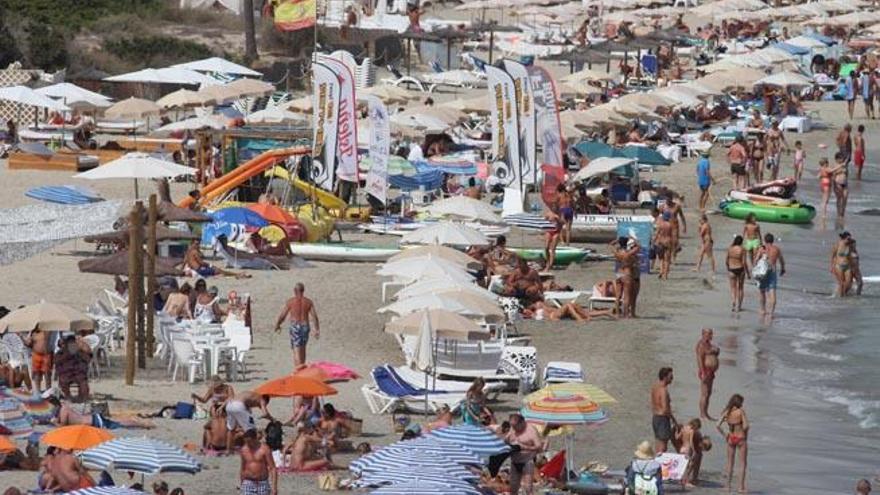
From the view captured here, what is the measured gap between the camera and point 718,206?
37.0 meters

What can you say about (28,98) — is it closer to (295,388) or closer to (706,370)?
(706,370)

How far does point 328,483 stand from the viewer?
18.0m

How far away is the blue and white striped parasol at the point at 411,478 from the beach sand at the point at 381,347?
1.89 m

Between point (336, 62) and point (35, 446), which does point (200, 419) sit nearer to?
point (35, 446)

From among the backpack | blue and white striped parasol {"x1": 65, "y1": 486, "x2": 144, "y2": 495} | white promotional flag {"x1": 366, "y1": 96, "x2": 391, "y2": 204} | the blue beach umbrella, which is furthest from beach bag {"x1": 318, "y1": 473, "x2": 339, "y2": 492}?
white promotional flag {"x1": 366, "y1": 96, "x2": 391, "y2": 204}

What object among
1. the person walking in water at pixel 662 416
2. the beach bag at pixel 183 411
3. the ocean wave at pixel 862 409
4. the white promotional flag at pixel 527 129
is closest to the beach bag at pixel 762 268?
the ocean wave at pixel 862 409

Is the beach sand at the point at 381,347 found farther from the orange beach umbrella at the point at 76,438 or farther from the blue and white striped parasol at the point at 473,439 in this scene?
the blue and white striped parasol at the point at 473,439

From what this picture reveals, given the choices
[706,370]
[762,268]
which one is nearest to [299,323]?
[706,370]

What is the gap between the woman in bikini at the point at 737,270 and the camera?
27328 mm

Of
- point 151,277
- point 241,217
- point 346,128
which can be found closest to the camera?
point 151,277

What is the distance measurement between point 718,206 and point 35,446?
67.7 ft

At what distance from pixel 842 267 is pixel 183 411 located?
39.5 ft

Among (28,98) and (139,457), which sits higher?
(28,98)

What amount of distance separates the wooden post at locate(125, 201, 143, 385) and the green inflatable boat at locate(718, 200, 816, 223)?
A: 15.8 m
